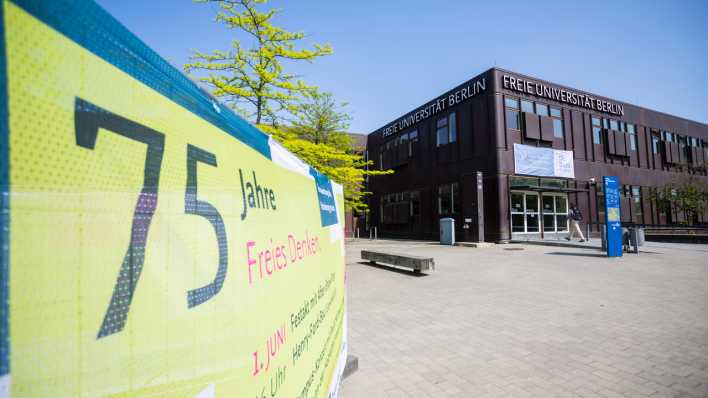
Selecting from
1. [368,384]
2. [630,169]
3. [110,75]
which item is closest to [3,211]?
[110,75]

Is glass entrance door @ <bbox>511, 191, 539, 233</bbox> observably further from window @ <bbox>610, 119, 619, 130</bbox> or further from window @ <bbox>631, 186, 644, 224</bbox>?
window @ <bbox>631, 186, 644, 224</bbox>

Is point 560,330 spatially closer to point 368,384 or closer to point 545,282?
point 368,384

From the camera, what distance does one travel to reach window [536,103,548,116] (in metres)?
21.0

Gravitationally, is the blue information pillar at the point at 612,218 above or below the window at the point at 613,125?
below

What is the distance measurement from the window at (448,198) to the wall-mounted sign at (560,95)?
22.0 ft

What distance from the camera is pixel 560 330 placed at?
4688mm

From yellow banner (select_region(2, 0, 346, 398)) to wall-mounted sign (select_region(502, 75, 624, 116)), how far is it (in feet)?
71.7

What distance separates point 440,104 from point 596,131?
10.7 meters

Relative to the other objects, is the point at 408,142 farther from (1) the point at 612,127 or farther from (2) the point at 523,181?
(1) the point at 612,127

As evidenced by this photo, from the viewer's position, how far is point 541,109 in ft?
69.4

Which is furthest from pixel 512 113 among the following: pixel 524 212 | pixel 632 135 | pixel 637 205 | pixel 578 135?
pixel 637 205

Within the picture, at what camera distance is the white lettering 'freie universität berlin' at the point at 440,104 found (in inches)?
811

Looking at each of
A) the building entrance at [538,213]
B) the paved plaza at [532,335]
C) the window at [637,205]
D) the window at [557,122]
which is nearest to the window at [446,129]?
the building entrance at [538,213]

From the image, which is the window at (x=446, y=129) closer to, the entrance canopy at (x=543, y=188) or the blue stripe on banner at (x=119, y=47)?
the entrance canopy at (x=543, y=188)
